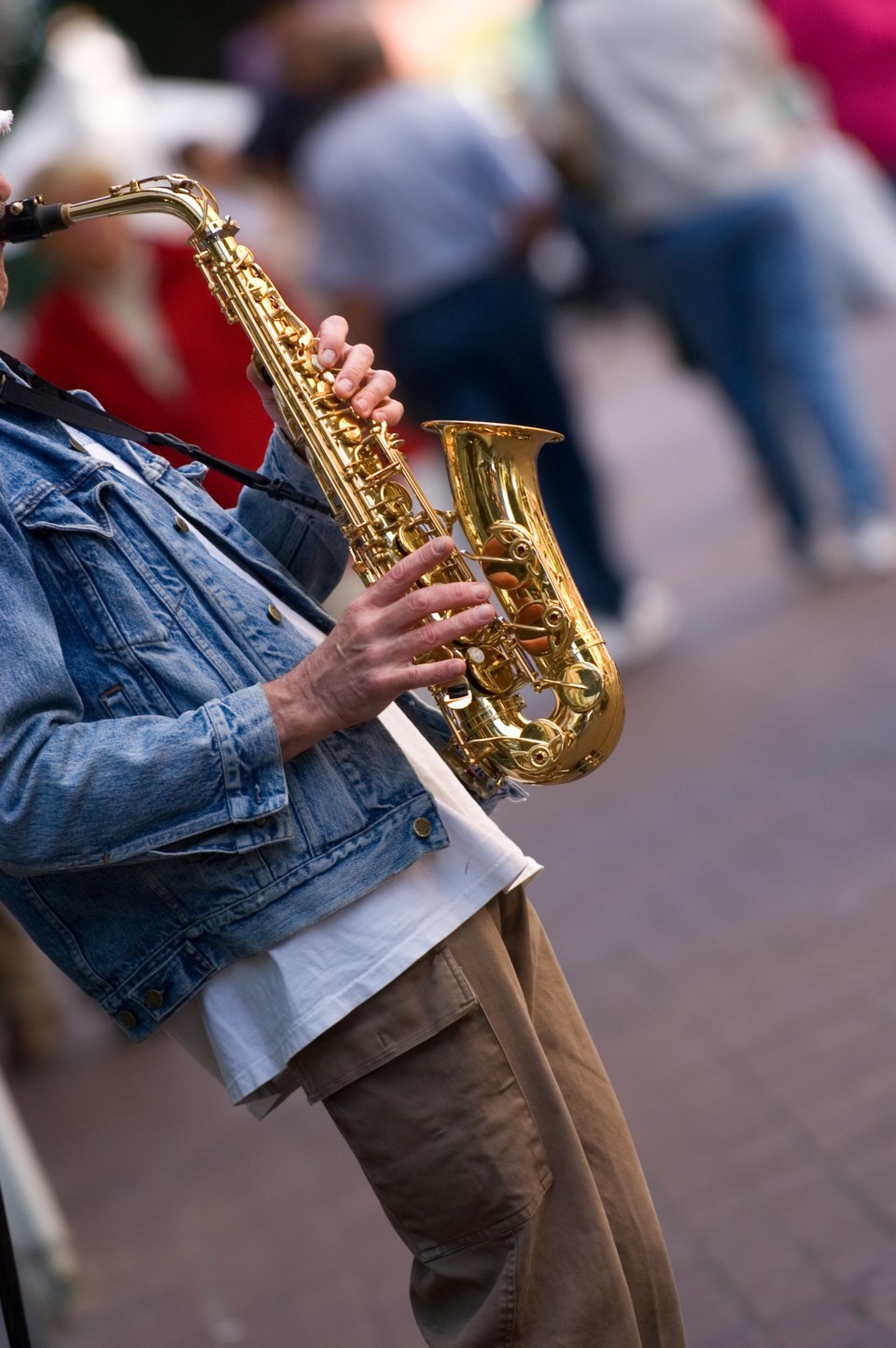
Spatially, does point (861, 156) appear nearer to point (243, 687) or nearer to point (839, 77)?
point (839, 77)

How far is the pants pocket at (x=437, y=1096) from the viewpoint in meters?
2.16

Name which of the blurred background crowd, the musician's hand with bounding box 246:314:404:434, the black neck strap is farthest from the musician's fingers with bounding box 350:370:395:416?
the blurred background crowd

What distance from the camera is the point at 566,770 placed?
7.49 ft

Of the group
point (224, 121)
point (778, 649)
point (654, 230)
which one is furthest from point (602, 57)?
point (224, 121)

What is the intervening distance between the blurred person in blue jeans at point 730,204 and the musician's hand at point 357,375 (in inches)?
179

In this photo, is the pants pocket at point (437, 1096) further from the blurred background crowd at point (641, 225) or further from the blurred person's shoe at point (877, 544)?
the blurred person's shoe at point (877, 544)

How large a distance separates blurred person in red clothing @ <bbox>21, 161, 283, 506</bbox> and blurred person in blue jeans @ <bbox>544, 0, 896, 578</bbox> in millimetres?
2085

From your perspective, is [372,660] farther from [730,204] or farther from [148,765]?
[730,204]

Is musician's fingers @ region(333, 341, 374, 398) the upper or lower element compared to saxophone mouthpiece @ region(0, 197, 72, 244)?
lower

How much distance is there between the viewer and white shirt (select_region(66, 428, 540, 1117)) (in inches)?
84.3

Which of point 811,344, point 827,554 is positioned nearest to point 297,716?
point 811,344

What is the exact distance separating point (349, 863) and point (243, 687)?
0.25 metres

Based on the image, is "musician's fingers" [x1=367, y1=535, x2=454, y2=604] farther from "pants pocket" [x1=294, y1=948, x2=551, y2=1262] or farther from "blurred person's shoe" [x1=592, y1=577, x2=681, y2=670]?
"blurred person's shoe" [x1=592, y1=577, x2=681, y2=670]

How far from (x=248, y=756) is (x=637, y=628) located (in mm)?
4939
